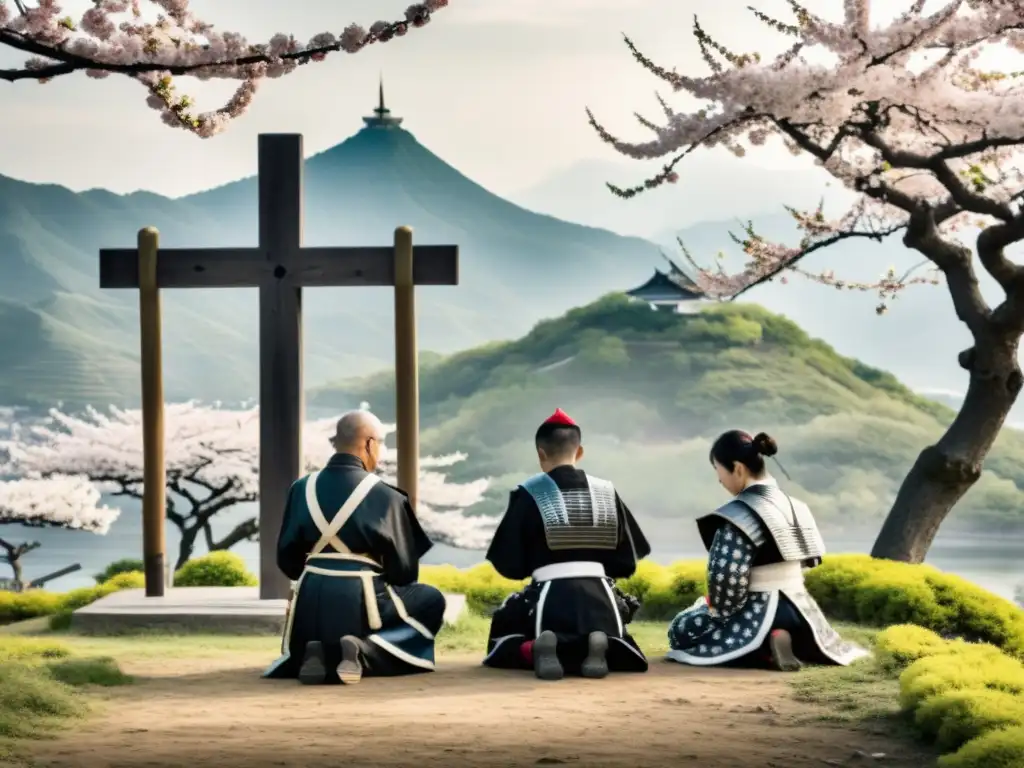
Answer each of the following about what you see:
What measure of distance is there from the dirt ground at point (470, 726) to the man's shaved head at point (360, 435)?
1050 mm

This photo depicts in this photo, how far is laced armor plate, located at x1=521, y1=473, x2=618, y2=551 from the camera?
682cm

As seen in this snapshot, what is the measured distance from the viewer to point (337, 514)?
6.71 metres

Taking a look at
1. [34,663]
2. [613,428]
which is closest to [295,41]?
[34,663]

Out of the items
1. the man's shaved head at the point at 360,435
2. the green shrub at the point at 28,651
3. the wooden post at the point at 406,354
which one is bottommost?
the green shrub at the point at 28,651

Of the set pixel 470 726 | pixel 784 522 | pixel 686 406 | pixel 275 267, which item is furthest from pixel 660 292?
pixel 470 726

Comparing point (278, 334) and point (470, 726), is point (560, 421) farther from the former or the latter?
point (278, 334)

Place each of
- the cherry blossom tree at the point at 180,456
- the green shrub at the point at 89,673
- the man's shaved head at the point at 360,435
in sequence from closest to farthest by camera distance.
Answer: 1. the green shrub at the point at 89,673
2. the man's shaved head at the point at 360,435
3. the cherry blossom tree at the point at 180,456

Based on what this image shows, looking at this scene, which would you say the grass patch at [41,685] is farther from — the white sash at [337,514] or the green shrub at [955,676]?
the green shrub at [955,676]

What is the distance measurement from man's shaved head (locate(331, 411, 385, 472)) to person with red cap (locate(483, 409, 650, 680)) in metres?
0.70

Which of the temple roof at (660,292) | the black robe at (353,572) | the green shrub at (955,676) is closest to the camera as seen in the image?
the green shrub at (955,676)

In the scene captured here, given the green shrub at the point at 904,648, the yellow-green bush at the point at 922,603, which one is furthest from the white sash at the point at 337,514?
the yellow-green bush at the point at 922,603

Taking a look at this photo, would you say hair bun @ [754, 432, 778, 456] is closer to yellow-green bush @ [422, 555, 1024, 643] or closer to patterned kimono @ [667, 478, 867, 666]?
patterned kimono @ [667, 478, 867, 666]

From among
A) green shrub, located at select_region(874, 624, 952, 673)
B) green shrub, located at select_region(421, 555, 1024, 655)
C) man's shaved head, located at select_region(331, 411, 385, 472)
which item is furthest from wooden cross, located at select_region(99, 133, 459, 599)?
green shrub, located at select_region(874, 624, 952, 673)

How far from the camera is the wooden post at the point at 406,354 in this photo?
8914 millimetres
